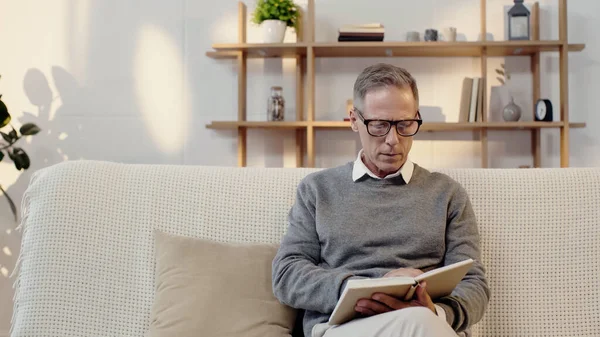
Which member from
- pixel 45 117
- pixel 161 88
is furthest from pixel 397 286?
pixel 45 117

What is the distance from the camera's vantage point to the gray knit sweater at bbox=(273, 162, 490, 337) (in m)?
1.86

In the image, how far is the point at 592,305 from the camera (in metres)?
1.99

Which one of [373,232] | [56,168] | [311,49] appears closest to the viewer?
[373,232]

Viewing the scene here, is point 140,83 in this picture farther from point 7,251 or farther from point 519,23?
point 519,23

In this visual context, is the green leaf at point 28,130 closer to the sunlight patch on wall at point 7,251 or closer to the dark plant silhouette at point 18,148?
the dark plant silhouette at point 18,148

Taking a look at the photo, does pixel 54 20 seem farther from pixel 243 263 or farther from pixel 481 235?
pixel 481 235

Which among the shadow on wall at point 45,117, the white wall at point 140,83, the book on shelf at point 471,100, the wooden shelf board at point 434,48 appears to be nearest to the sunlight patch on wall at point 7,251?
the white wall at point 140,83

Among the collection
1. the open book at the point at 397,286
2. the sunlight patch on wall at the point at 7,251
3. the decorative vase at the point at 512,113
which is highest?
the decorative vase at the point at 512,113

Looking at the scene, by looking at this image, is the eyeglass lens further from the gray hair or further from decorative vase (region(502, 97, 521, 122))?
decorative vase (region(502, 97, 521, 122))

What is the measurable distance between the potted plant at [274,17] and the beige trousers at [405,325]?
7.40 ft

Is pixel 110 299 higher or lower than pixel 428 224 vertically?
lower

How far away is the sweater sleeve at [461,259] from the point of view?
175cm

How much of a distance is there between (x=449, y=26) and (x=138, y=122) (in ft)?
5.56

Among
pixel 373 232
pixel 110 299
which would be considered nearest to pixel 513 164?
pixel 373 232
